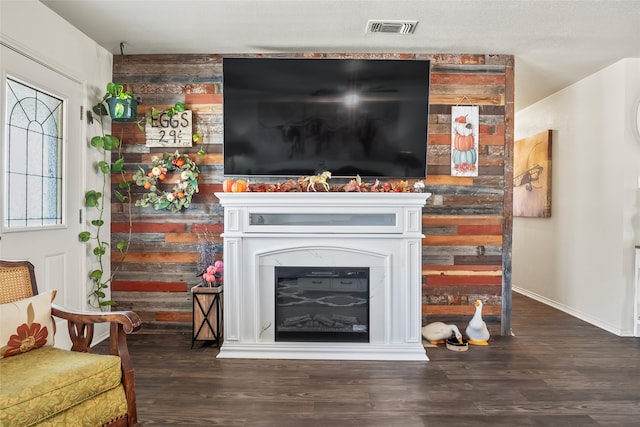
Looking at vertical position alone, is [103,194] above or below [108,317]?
above

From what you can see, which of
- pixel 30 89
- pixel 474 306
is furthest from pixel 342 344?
pixel 30 89

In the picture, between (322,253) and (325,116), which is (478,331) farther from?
(325,116)

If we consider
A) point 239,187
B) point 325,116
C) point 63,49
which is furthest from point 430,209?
point 63,49

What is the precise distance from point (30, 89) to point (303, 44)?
203cm

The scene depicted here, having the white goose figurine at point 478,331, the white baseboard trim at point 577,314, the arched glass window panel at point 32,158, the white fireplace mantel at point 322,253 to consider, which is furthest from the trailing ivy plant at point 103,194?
the white baseboard trim at point 577,314

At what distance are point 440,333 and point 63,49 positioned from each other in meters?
3.66

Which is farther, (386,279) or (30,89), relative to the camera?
(386,279)

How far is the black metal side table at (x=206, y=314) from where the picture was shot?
342 centimetres

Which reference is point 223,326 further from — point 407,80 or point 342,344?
point 407,80

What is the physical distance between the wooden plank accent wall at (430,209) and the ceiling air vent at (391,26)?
50cm

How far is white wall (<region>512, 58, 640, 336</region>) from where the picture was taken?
3887 millimetres

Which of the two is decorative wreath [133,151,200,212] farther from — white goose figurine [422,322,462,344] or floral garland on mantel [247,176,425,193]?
white goose figurine [422,322,462,344]

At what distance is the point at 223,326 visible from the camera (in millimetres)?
3486

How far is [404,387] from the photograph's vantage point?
2701mm
